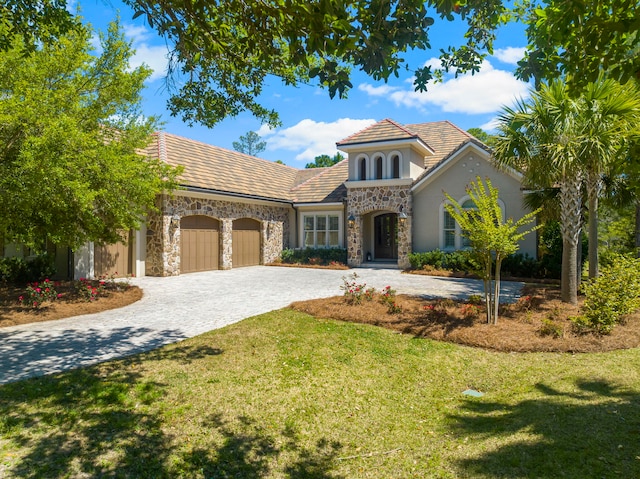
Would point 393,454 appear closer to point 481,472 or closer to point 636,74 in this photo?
point 481,472

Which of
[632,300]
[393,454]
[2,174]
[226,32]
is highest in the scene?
[226,32]

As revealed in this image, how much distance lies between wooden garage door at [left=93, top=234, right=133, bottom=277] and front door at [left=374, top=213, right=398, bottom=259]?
13416 millimetres

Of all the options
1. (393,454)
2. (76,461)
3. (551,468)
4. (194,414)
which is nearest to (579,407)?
(551,468)

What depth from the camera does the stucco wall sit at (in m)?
17.9

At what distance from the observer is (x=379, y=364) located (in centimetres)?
662

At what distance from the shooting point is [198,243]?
18766 mm

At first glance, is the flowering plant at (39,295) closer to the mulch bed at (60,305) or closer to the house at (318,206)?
the mulch bed at (60,305)

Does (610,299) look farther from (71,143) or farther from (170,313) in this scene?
(71,143)

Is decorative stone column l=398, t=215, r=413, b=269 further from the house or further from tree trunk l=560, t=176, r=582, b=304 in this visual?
tree trunk l=560, t=176, r=582, b=304

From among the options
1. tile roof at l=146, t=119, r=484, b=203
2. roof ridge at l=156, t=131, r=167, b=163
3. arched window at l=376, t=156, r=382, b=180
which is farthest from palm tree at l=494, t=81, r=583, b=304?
roof ridge at l=156, t=131, r=167, b=163

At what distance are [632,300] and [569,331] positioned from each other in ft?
5.65

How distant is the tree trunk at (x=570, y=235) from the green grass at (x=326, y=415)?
3.95 metres

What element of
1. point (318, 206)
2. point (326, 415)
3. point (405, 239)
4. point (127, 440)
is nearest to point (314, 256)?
point (318, 206)

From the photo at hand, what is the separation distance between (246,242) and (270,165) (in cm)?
843
